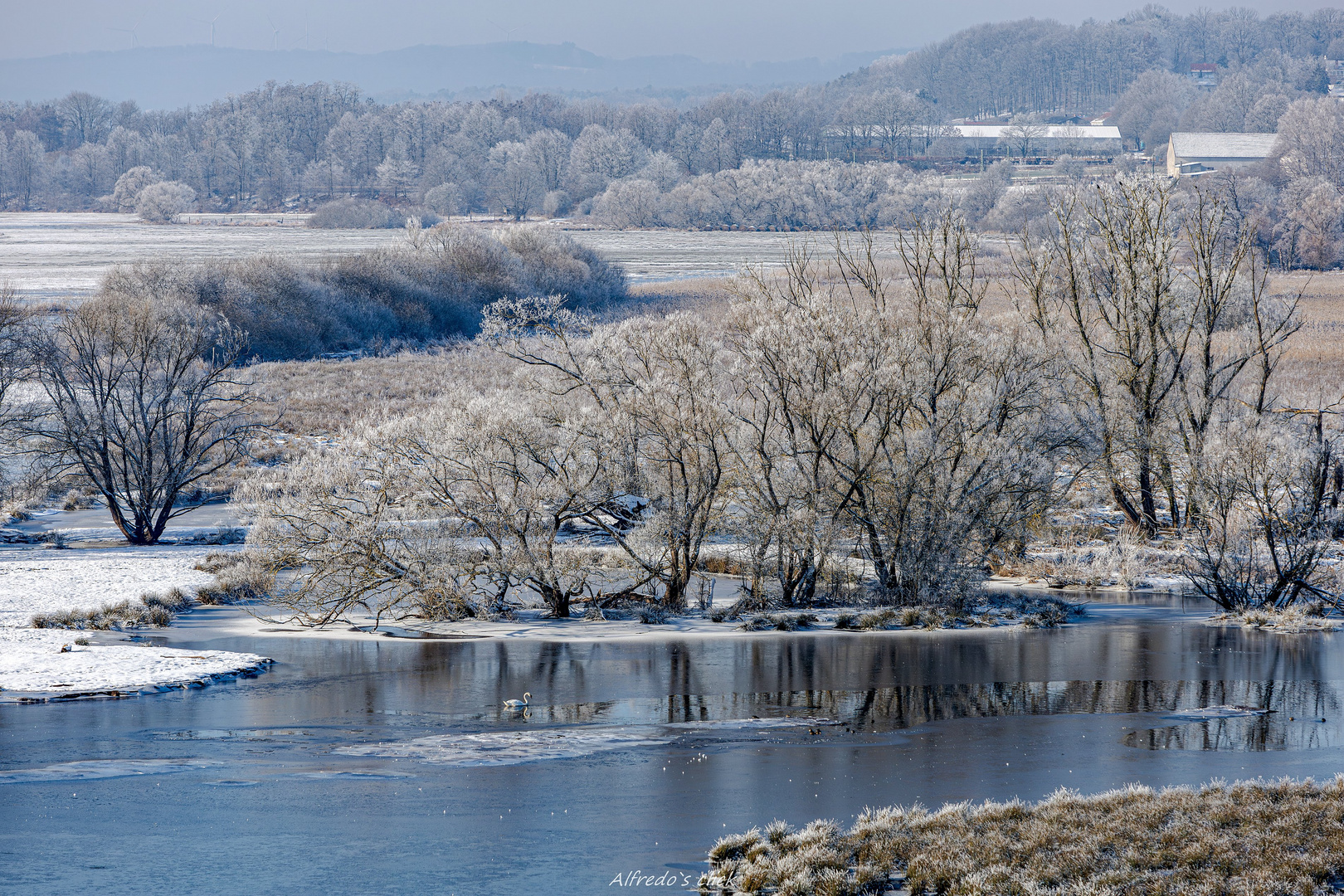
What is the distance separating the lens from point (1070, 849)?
899cm

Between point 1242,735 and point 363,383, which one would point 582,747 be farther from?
point 363,383

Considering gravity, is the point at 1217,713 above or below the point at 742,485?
below

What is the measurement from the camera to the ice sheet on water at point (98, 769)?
11500mm

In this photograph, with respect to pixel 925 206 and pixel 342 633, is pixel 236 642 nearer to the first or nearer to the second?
pixel 342 633

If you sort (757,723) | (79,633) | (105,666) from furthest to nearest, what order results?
(79,633)
(105,666)
(757,723)

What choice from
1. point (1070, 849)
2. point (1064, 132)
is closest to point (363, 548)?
point (1070, 849)

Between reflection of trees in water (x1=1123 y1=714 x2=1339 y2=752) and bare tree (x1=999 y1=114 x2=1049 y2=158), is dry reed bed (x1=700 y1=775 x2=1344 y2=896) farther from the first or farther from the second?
bare tree (x1=999 y1=114 x2=1049 y2=158)

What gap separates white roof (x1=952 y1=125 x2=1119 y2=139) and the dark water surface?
5747 inches

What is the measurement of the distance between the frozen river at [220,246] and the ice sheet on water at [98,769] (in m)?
47.3

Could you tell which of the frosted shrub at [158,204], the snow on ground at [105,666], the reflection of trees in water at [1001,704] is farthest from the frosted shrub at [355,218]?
the reflection of trees in water at [1001,704]

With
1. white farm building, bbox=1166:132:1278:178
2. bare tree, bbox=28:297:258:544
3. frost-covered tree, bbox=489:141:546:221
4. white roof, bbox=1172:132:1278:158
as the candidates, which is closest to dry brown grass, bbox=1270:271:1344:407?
bare tree, bbox=28:297:258:544

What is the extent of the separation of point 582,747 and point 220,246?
252 ft

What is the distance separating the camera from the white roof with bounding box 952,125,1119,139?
15377cm

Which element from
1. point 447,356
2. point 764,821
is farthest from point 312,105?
point 764,821
